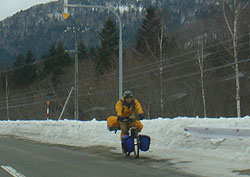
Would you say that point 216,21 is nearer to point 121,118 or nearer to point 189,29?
point 189,29

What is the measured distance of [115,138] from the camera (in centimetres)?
1543

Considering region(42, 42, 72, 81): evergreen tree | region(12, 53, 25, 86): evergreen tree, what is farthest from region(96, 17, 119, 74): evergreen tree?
region(12, 53, 25, 86): evergreen tree


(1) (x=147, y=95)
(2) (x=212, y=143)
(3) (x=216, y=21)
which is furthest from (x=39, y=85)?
(2) (x=212, y=143)

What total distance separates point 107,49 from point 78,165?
53.7 metres

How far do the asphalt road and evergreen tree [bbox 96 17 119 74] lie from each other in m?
48.8

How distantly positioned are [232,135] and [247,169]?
1.82 metres

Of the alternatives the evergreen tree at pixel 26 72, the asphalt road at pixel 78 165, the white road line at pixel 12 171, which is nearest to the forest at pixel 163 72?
the evergreen tree at pixel 26 72

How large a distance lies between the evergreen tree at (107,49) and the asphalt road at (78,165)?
48.8 metres

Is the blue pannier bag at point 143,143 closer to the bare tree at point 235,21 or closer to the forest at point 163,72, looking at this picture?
the forest at point 163,72

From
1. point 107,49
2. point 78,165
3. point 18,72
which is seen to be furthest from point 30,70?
point 78,165

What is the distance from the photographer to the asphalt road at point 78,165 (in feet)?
28.2

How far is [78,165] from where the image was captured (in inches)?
392

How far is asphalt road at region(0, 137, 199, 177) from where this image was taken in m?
8.60

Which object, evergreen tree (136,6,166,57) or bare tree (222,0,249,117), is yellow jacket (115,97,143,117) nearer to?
bare tree (222,0,249,117)
